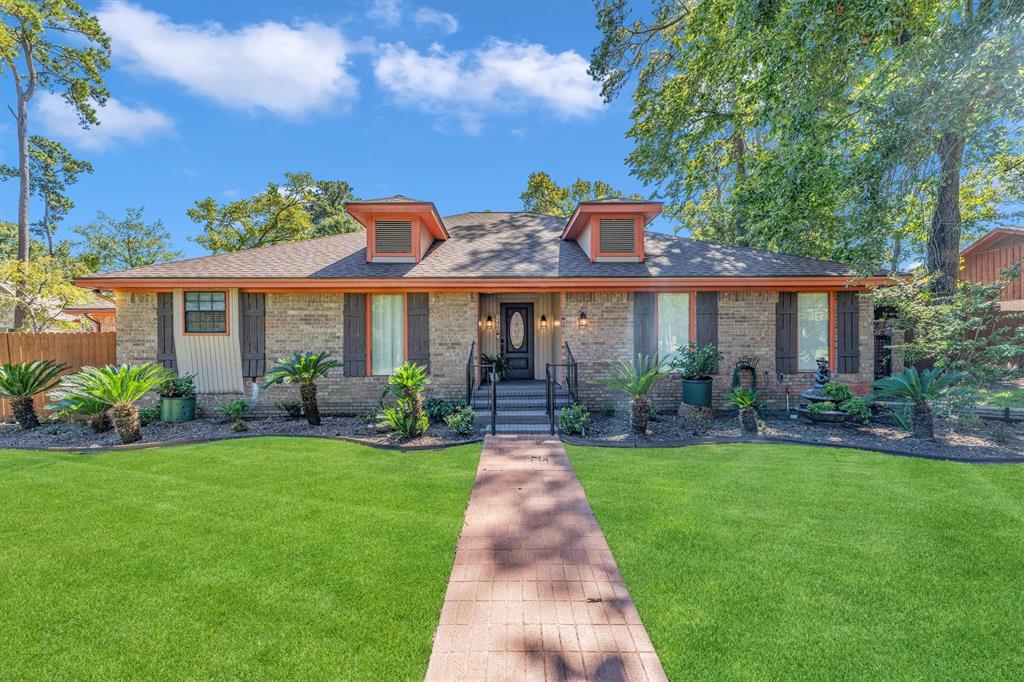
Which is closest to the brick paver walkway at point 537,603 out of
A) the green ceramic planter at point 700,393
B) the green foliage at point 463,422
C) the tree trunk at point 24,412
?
the green foliage at point 463,422

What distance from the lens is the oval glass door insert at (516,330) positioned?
37.3 ft

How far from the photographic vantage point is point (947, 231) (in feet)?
30.4

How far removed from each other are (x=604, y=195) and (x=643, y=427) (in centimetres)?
1729

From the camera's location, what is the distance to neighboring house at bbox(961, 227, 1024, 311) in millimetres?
16047

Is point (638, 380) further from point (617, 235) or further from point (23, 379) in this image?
point (23, 379)

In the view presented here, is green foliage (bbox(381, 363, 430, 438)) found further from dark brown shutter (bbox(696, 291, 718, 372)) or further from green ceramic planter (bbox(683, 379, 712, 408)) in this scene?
dark brown shutter (bbox(696, 291, 718, 372))

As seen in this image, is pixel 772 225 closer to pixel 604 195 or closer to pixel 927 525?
pixel 927 525

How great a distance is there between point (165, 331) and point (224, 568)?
319 inches

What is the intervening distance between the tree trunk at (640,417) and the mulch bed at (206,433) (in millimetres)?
2933

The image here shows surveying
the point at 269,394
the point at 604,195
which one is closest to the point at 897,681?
the point at 269,394

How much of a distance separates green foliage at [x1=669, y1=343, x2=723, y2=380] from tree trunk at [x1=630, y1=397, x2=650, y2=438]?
1.60 meters

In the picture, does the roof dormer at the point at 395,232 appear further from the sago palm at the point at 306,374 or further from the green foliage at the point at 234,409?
the green foliage at the point at 234,409

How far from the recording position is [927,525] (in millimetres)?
3934

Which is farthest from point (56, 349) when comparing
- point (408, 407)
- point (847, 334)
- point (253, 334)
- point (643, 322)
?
point (847, 334)
